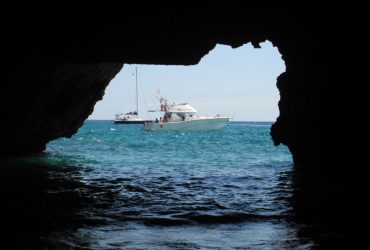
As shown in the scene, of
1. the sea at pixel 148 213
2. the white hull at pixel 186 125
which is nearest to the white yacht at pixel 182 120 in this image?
the white hull at pixel 186 125

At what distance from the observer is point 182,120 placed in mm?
79125

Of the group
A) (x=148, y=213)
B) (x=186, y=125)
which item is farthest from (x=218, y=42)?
(x=186, y=125)

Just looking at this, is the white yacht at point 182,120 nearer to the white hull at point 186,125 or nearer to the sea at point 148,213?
the white hull at point 186,125

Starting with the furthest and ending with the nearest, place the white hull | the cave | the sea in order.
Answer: the white hull → the cave → the sea

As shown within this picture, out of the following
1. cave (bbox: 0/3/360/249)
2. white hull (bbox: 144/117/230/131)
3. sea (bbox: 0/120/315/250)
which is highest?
cave (bbox: 0/3/360/249)

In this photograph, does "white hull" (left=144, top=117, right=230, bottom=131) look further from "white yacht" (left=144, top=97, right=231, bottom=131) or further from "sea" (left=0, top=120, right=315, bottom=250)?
"sea" (left=0, top=120, right=315, bottom=250)

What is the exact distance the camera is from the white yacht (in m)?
77.9

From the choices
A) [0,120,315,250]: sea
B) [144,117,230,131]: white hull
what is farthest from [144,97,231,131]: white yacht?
[0,120,315,250]: sea

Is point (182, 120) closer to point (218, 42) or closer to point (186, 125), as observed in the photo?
point (186, 125)

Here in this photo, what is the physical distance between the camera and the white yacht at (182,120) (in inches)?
3066

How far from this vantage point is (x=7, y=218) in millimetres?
6988

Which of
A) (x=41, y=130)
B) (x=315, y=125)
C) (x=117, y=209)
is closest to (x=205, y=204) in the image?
(x=117, y=209)

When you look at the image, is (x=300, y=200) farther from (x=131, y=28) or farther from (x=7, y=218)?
(x=7, y=218)

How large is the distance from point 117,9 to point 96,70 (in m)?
12.4
